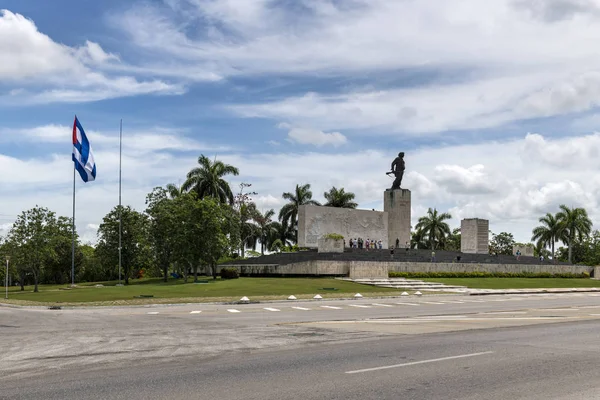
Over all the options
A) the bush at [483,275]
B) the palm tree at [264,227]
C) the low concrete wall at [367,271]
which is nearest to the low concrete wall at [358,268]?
the low concrete wall at [367,271]

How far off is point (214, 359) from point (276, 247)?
73.6 meters

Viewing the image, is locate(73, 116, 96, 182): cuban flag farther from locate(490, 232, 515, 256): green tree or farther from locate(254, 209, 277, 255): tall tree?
locate(490, 232, 515, 256): green tree

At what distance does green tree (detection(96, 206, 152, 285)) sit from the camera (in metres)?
62.1

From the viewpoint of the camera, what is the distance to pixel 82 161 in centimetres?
4912

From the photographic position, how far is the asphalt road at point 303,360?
8188 millimetres

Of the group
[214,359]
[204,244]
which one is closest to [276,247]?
[204,244]

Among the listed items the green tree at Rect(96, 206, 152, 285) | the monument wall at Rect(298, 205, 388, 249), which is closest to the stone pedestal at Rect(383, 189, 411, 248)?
the monument wall at Rect(298, 205, 388, 249)

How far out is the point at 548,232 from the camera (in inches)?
3659

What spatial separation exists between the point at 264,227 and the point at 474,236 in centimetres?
3053

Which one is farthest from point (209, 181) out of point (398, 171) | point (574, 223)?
point (574, 223)

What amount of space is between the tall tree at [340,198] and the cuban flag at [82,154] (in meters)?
42.5

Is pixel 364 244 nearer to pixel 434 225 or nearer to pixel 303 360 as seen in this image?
pixel 434 225

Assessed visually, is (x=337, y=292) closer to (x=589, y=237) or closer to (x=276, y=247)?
(x=276, y=247)

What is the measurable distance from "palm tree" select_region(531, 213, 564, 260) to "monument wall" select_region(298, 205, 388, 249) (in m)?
39.9
